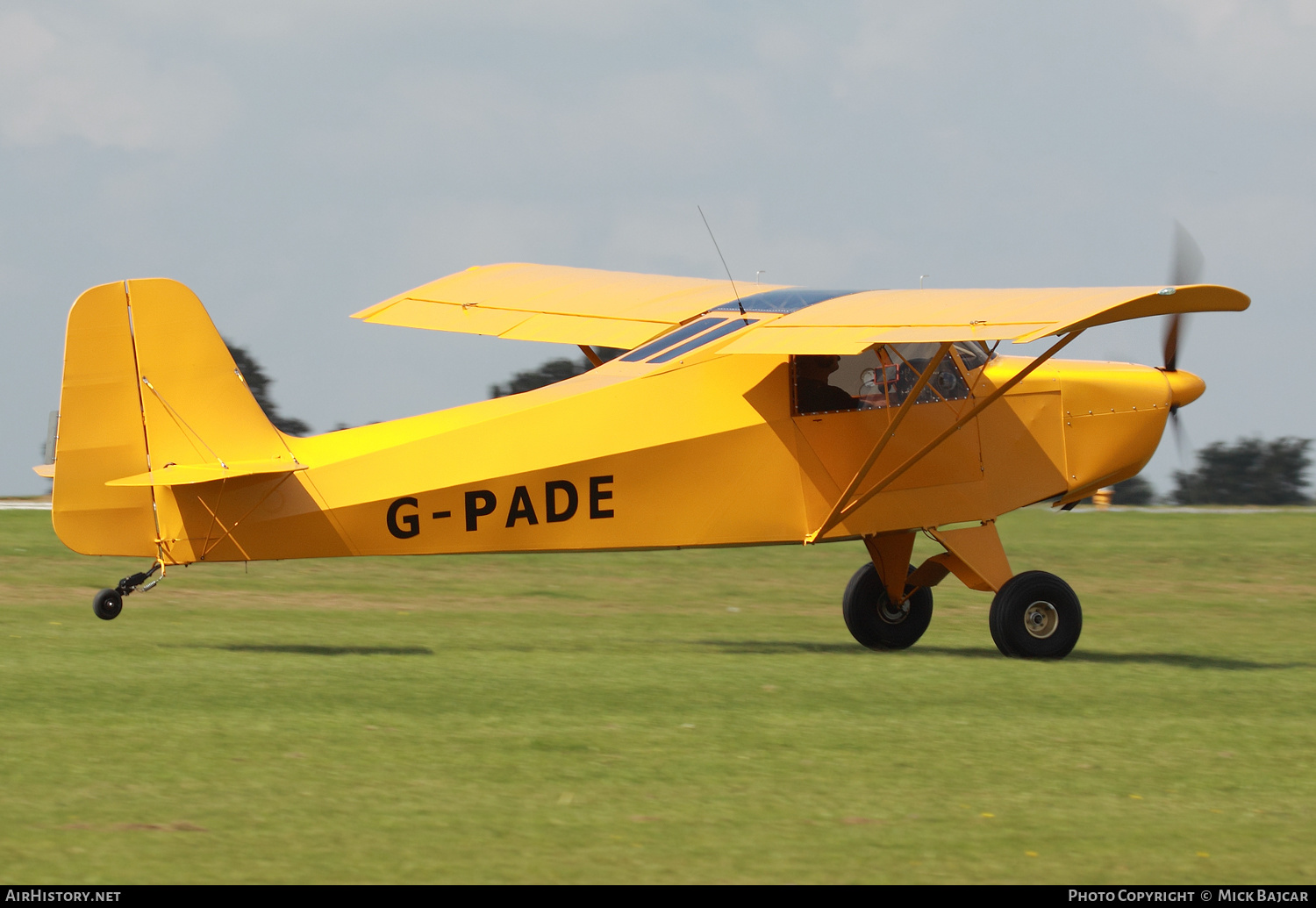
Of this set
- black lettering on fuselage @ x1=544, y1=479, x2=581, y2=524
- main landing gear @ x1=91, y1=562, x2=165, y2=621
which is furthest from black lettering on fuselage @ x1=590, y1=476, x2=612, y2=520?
main landing gear @ x1=91, y1=562, x2=165, y2=621

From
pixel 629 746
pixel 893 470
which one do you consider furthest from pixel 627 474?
pixel 629 746

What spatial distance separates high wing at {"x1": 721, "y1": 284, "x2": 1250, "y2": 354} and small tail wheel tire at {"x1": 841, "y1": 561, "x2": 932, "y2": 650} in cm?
265

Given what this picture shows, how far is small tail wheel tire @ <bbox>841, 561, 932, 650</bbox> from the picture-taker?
43.7 feet

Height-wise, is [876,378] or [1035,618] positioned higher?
[876,378]

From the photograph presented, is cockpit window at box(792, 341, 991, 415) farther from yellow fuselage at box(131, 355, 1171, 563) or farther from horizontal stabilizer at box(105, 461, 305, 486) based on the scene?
horizontal stabilizer at box(105, 461, 305, 486)

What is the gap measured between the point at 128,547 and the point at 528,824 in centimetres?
539

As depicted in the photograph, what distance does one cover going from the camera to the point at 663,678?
1093cm

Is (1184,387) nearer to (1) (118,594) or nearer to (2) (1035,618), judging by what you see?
(2) (1035,618)

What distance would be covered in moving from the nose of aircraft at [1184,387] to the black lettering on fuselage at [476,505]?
20.0ft

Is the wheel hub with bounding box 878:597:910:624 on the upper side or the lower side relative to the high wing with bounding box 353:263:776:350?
lower

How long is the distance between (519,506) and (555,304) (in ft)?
13.1

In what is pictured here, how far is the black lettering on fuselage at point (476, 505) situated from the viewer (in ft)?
37.0

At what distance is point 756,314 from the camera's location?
12602mm

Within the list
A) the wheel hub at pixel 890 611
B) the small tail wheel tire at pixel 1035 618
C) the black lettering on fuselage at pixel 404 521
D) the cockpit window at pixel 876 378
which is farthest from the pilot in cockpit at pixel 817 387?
the black lettering on fuselage at pixel 404 521
